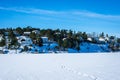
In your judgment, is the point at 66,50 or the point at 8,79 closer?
the point at 8,79

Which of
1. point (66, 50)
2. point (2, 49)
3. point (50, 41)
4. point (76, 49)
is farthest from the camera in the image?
point (50, 41)

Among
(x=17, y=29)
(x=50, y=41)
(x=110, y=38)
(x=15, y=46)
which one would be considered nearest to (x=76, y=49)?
(x=50, y=41)

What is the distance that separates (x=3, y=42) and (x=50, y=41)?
107 feet

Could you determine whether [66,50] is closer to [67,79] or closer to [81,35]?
[81,35]

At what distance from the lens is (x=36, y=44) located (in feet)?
338

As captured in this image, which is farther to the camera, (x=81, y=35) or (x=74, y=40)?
(x=81, y=35)

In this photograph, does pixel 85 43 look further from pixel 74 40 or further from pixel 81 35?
pixel 74 40

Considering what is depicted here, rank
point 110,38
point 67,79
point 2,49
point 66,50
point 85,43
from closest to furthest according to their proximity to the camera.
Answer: point 67,79
point 2,49
point 66,50
point 85,43
point 110,38

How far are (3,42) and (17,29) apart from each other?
4238 centimetres

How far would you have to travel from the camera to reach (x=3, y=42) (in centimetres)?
9262

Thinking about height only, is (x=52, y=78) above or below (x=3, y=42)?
above

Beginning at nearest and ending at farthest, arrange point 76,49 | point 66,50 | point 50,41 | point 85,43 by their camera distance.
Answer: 1. point 66,50
2. point 76,49
3. point 50,41
4. point 85,43

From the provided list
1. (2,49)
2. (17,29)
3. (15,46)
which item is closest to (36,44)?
(15,46)

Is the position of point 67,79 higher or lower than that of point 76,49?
higher
